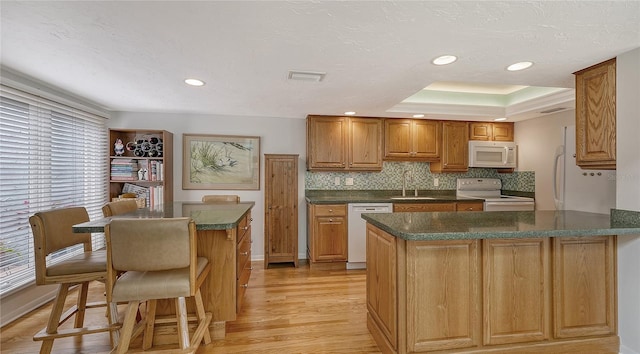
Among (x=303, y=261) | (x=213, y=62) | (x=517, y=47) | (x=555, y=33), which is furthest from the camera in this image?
(x=303, y=261)

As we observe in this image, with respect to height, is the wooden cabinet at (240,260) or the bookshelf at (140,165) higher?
the bookshelf at (140,165)

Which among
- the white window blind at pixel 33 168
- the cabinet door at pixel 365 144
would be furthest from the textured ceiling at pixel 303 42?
the cabinet door at pixel 365 144

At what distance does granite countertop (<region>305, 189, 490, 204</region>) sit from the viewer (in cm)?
363

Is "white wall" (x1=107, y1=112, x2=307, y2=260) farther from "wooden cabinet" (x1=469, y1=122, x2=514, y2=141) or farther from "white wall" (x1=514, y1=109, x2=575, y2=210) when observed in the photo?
"white wall" (x1=514, y1=109, x2=575, y2=210)

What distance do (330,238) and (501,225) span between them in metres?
2.17

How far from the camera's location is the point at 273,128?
13.4 ft

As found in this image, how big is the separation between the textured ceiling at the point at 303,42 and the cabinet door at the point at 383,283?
4.14 ft

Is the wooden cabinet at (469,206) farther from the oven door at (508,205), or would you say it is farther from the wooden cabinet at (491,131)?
the wooden cabinet at (491,131)

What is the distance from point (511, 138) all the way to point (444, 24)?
360 cm

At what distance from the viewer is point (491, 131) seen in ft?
13.8

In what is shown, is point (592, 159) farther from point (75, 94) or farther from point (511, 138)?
point (75, 94)

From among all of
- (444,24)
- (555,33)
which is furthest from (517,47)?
(444,24)

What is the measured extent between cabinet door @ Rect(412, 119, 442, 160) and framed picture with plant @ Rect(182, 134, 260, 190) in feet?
7.71

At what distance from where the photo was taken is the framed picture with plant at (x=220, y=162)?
12.9ft
